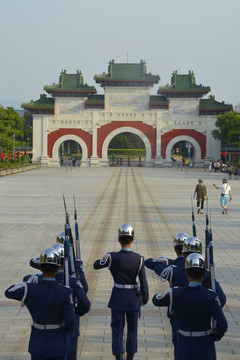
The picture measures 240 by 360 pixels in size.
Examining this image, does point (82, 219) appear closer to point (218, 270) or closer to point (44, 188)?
point (218, 270)

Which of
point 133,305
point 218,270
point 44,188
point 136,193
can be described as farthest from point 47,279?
point 44,188

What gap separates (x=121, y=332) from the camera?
18.5ft

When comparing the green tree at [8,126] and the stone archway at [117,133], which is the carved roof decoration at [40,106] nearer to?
the green tree at [8,126]

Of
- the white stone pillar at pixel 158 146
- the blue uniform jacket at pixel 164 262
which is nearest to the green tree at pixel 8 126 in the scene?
the white stone pillar at pixel 158 146

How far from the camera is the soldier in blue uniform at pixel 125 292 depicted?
560cm

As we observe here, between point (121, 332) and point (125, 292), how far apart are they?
16.9 inches

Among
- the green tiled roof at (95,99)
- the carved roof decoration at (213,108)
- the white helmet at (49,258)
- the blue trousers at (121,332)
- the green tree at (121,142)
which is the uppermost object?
the green tiled roof at (95,99)

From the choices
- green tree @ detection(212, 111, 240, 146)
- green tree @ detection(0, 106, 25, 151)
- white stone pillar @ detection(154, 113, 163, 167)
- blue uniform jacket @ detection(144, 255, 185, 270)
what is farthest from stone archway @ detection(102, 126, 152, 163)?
blue uniform jacket @ detection(144, 255, 185, 270)

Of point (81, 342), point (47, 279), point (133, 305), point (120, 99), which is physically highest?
point (120, 99)

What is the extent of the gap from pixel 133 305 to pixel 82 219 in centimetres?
1055

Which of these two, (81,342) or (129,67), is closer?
(81,342)

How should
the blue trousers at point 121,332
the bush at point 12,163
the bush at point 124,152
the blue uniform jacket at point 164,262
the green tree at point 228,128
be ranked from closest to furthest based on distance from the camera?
the blue uniform jacket at point 164,262 → the blue trousers at point 121,332 → the bush at point 12,163 → the green tree at point 228,128 → the bush at point 124,152

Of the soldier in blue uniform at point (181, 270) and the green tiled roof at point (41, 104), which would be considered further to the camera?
the green tiled roof at point (41, 104)

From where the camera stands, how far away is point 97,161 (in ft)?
187
